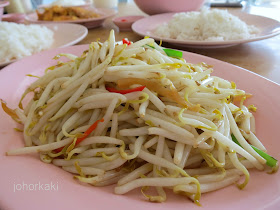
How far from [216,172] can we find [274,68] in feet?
2.93

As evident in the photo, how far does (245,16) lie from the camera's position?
2076 mm

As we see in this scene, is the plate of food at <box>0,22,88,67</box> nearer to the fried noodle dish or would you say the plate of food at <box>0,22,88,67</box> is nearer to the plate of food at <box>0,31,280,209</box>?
the fried noodle dish

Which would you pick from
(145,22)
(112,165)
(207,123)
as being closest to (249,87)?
(207,123)

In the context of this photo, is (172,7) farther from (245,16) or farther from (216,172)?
(216,172)

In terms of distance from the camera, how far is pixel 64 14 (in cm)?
240

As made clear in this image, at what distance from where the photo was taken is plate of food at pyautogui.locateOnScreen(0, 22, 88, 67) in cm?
144

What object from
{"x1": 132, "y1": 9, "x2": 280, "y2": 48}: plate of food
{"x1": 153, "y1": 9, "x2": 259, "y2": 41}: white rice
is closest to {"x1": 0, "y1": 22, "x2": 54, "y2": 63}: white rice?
{"x1": 132, "y1": 9, "x2": 280, "y2": 48}: plate of food

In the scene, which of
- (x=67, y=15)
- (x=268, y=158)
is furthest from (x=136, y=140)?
(x=67, y=15)

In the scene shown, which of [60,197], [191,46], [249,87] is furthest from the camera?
[191,46]

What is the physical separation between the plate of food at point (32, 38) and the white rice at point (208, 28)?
1.97 feet

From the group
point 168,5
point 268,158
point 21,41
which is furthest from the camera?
point 168,5

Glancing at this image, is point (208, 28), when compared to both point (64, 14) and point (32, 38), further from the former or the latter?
point (64, 14)

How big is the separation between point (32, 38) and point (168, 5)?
4.16 feet

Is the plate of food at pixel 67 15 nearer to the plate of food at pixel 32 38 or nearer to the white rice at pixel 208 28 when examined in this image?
the plate of food at pixel 32 38
